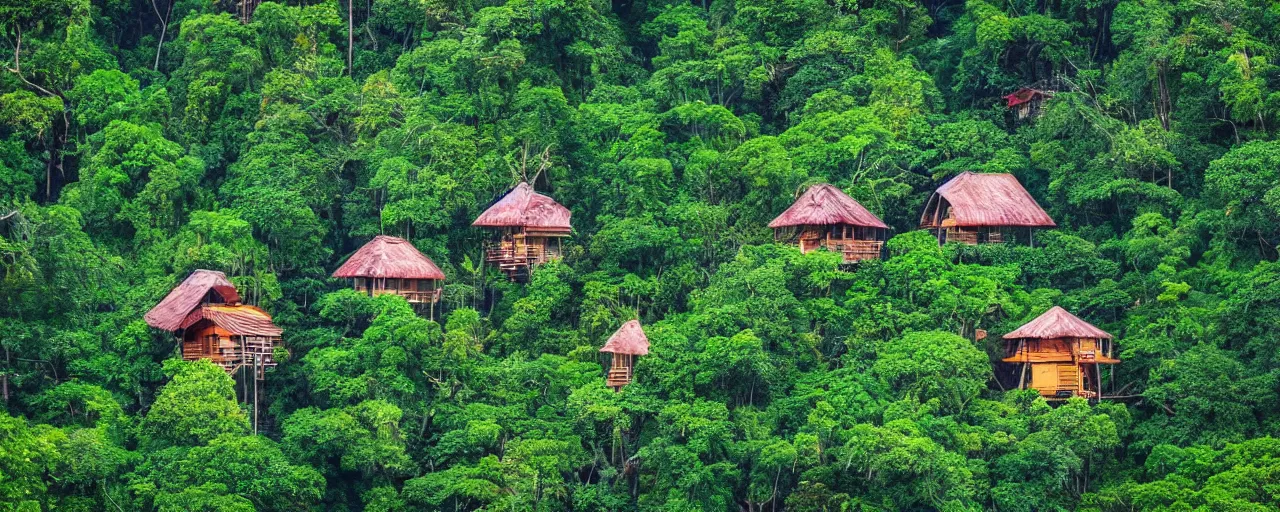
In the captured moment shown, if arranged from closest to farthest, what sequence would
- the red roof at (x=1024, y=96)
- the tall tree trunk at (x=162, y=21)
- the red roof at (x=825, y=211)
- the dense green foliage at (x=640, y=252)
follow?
the dense green foliage at (x=640, y=252)
the red roof at (x=825, y=211)
the red roof at (x=1024, y=96)
the tall tree trunk at (x=162, y=21)

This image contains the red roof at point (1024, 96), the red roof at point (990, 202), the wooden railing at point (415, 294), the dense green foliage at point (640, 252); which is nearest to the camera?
the dense green foliage at point (640, 252)

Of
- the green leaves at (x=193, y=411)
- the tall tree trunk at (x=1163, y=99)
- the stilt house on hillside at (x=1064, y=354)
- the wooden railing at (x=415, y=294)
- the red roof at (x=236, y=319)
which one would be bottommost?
the green leaves at (x=193, y=411)

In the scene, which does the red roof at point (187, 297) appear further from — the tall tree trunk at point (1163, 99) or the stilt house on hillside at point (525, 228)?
the tall tree trunk at point (1163, 99)

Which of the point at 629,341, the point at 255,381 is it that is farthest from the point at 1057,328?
the point at 255,381

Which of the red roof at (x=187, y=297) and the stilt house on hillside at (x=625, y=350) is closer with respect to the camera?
the red roof at (x=187, y=297)

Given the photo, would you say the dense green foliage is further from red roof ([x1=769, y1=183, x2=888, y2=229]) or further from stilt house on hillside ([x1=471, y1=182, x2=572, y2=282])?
red roof ([x1=769, y1=183, x2=888, y2=229])

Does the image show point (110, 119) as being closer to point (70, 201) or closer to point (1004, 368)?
point (70, 201)

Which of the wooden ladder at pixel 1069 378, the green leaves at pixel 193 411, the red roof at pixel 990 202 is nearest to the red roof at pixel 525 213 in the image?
the green leaves at pixel 193 411
